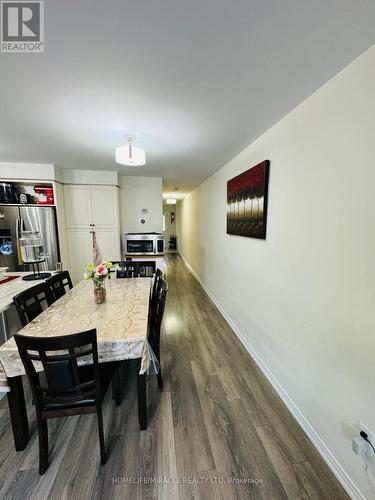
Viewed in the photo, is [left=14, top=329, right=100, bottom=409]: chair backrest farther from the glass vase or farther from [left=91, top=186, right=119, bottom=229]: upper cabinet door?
[left=91, top=186, right=119, bottom=229]: upper cabinet door

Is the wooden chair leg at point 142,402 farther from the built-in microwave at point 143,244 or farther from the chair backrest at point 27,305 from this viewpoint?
the built-in microwave at point 143,244

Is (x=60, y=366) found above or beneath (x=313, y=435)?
above

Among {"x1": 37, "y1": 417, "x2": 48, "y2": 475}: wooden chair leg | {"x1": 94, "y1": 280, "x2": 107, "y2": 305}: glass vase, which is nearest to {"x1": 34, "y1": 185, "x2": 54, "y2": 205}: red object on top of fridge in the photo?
{"x1": 94, "y1": 280, "x2": 107, "y2": 305}: glass vase

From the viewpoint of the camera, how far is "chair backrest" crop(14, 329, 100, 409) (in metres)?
1.07

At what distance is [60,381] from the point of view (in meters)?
1.17

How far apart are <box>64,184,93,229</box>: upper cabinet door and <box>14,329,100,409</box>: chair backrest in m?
3.07

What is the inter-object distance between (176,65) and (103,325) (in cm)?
175

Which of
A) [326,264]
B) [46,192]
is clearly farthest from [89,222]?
[326,264]

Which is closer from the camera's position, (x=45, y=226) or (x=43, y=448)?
(x=43, y=448)

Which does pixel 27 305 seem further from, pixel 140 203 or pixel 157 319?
pixel 140 203

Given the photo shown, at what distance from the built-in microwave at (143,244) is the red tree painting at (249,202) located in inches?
65.5

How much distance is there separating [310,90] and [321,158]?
49cm

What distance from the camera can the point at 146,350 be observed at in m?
1.36

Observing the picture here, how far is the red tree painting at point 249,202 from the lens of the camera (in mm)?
2035
